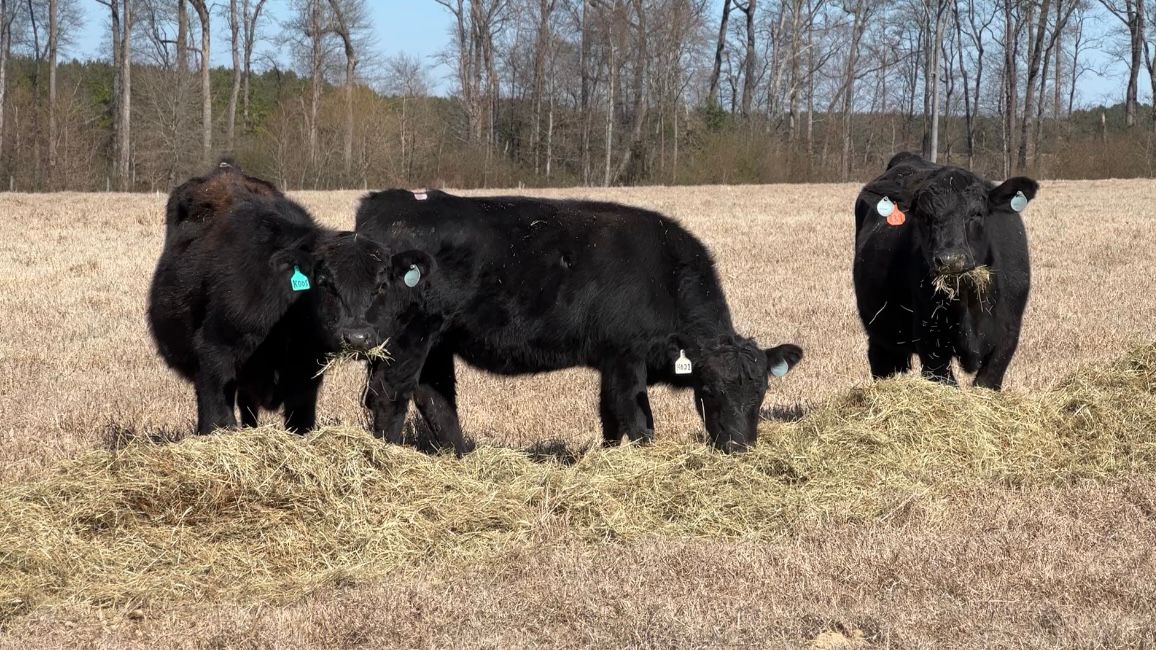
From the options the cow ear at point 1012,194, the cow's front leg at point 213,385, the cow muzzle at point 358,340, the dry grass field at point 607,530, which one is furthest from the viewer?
the cow ear at point 1012,194

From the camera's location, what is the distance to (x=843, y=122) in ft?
198

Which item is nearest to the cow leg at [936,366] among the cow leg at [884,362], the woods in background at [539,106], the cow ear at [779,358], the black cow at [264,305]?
the cow leg at [884,362]

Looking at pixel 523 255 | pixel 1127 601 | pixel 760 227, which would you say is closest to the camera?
pixel 1127 601

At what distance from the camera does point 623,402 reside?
23.8 ft

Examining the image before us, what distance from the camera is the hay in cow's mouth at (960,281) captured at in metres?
7.56

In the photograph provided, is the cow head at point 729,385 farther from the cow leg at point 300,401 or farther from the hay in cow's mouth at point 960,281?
the cow leg at point 300,401

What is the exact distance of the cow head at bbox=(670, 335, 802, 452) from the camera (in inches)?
276

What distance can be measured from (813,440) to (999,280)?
2225 millimetres

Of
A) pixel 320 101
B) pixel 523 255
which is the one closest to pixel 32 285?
pixel 523 255

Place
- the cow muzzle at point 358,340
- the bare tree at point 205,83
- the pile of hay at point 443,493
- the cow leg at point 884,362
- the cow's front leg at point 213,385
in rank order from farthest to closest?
Answer: the bare tree at point 205,83 < the cow leg at point 884,362 < the cow's front leg at point 213,385 < the cow muzzle at point 358,340 < the pile of hay at point 443,493

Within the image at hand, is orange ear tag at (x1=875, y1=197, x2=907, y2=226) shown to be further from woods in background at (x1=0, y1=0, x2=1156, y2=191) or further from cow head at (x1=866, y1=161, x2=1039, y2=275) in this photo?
woods in background at (x1=0, y1=0, x2=1156, y2=191)

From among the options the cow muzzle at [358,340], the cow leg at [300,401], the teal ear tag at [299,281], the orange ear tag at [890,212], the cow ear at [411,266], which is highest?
the orange ear tag at [890,212]

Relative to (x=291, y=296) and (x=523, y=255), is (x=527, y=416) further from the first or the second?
(x=291, y=296)

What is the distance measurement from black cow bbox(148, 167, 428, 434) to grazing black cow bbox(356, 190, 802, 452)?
460 mm
